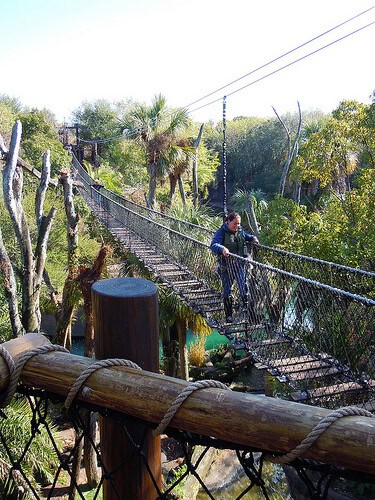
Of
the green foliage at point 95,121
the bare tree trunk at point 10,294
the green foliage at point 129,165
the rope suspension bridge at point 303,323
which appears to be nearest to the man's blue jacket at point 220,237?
the rope suspension bridge at point 303,323

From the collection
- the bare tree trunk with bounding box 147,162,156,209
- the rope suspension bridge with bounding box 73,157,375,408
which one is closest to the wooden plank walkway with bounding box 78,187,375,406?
the rope suspension bridge with bounding box 73,157,375,408

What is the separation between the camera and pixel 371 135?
5.70 metres

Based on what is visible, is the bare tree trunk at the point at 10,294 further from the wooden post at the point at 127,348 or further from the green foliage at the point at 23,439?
the wooden post at the point at 127,348

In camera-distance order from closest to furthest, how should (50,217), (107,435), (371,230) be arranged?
(107,435)
(371,230)
(50,217)

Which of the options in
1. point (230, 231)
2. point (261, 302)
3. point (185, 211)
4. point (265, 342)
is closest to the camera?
point (265, 342)

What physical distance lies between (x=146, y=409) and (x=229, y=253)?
3528 millimetres

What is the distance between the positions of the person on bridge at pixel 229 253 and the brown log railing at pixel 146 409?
331 cm

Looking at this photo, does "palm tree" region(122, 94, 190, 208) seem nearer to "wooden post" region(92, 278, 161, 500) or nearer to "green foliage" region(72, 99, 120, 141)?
"green foliage" region(72, 99, 120, 141)

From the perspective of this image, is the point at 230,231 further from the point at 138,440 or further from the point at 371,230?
the point at 138,440

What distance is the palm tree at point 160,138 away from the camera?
14.7 metres

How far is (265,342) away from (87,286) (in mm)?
3181

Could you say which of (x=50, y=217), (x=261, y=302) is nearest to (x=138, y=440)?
(x=261, y=302)

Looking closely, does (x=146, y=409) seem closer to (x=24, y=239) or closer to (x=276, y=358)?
(x=276, y=358)

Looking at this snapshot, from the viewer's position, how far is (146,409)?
784 mm
